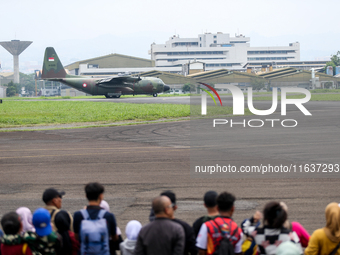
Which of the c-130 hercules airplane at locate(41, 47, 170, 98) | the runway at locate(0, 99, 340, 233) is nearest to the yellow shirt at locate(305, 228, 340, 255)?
the runway at locate(0, 99, 340, 233)

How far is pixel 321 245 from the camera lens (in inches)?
195

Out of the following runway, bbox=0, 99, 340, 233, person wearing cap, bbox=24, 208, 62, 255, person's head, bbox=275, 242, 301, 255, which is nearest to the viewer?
person's head, bbox=275, 242, 301, 255

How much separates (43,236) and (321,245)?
3.38 meters

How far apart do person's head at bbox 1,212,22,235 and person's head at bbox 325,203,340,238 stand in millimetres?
3674

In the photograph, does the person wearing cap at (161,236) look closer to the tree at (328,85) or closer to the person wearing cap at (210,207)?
the person wearing cap at (210,207)

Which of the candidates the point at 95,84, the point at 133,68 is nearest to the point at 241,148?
the point at 95,84

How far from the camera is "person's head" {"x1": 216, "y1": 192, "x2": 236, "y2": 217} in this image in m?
5.10

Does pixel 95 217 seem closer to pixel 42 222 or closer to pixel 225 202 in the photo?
pixel 42 222

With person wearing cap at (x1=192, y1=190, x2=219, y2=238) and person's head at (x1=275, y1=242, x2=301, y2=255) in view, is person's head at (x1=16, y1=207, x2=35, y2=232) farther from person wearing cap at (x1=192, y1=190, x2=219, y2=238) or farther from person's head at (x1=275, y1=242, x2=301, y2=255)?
person's head at (x1=275, y1=242, x2=301, y2=255)

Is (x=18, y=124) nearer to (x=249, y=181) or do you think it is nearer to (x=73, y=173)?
(x=73, y=173)

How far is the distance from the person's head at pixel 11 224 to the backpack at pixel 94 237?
0.78m

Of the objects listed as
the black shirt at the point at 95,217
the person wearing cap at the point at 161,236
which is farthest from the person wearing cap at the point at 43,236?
the person wearing cap at the point at 161,236

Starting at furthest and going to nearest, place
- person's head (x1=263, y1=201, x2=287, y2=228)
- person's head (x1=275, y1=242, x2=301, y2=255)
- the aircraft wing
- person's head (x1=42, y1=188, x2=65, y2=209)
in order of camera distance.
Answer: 1. the aircraft wing
2. person's head (x1=42, y1=188, x2=65, y2=209)
3. person's head (x1=263, y1=201, x2=287, y2=228)
4. person's head (x1=275, y1=242, x2=301, y2=255)

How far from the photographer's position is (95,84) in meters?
65.0
